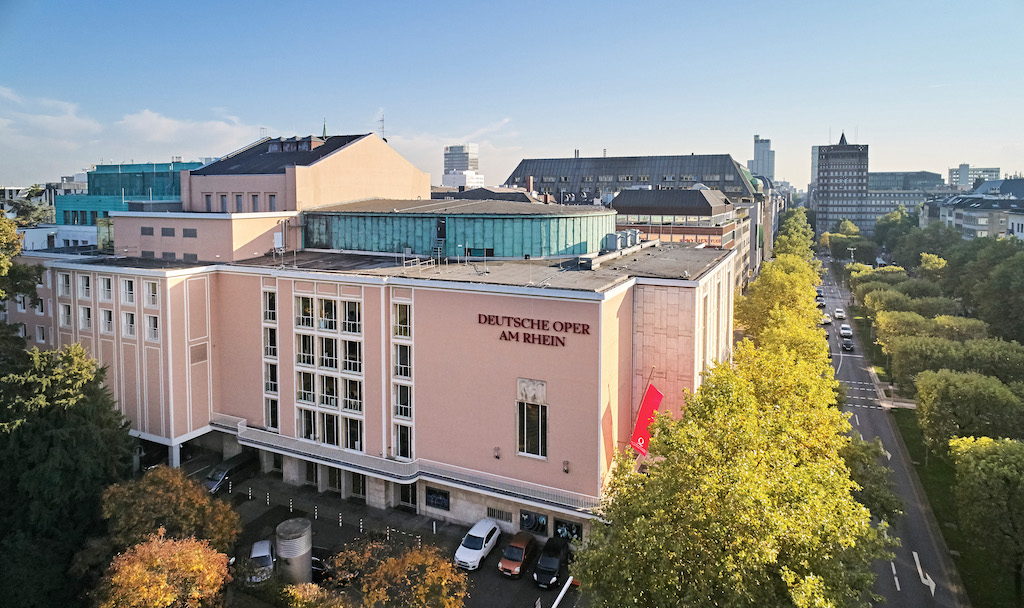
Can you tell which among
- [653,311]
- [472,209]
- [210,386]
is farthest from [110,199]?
[653,311]

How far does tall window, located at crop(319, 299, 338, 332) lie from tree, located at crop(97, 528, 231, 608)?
16.9 meters

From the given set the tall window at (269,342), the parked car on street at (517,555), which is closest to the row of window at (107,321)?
the tall window at (269,342)

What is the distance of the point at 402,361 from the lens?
142 ft

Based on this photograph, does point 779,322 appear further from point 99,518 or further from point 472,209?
point 99,518

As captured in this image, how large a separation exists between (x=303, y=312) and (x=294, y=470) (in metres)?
11.3

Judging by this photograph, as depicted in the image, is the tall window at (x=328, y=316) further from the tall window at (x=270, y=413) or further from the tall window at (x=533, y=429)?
the tall window at (x=533, y=429)

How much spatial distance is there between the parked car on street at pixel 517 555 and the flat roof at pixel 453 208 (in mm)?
23776

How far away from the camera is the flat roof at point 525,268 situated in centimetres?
4102

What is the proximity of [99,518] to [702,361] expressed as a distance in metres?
37.8

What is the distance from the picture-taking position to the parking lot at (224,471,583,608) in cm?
3534

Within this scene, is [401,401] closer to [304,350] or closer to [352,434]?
[352,434]

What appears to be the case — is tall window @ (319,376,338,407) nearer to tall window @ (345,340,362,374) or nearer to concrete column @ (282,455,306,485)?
tall window @ (345,340,362,374)

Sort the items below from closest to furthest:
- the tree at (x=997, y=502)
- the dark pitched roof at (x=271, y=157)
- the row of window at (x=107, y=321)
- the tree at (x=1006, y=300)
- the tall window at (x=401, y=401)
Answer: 1. the tree at (x=997, y=502)
2. the tall window at (x=401, y=401)
3. the row of window at (x=107, y=321)
4. the dark pitched roof at (x=271, y=157)
5. the tree at (x=1006, y=300)

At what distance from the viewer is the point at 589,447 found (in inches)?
1481
